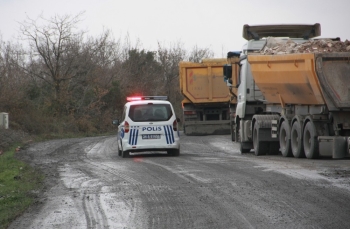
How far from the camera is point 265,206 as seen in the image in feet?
31.8

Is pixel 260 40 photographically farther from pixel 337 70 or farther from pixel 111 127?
pixel 111 127

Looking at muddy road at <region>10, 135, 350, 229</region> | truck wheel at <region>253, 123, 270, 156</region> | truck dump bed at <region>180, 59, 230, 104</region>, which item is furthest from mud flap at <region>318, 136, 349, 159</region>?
truck dump bed at <region>180, 59, 230, 104</region>

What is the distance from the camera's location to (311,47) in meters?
17.0

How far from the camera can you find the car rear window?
68.7 feet

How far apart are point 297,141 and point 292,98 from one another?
3.62ft

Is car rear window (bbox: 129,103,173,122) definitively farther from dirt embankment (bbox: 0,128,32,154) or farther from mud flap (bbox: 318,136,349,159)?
dirt embankment (bbox: 0,128,32,154)

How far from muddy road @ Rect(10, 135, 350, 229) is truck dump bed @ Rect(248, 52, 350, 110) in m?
1.50

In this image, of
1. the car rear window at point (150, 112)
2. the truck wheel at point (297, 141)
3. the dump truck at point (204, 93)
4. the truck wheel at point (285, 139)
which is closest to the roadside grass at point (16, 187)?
the car rear window at point (150, 112)

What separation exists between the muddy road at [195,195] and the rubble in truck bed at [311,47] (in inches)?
100

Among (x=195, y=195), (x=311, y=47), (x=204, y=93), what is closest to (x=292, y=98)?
(x=311, y=47)

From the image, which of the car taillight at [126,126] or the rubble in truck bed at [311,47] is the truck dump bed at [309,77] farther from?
the car taillight at [126,126]

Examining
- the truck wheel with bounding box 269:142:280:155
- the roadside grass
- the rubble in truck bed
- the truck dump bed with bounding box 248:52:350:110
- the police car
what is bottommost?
the roadside grass

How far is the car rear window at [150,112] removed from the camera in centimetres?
2095

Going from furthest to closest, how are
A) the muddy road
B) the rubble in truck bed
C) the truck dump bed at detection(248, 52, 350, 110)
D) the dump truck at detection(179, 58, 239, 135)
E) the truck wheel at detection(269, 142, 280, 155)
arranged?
the dump truck at detection(179, 58, 239, 135), the truck wheel at detection(269, 142, 280, 155), the rubble in truck bed, the truck dump bed at detection(248, 52, 350, 110), the muddy road
